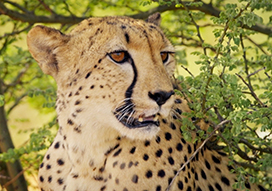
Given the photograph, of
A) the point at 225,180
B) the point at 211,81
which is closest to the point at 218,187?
the point at 225,180

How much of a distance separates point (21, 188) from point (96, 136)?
177 centimetres

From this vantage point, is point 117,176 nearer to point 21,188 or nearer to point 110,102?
point 110,102

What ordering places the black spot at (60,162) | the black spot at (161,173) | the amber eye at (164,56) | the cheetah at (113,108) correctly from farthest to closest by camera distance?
the black spot at (60,162) → the amber eye at (164,56) → the black spot at (161,173) → the cheetah at (113,108)

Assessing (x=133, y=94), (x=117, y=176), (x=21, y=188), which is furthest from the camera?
(x=21, y=188)

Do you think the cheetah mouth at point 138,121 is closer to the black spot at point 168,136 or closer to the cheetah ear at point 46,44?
the black spot at point 168,136

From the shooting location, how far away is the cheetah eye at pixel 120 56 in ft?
Result: 7.76

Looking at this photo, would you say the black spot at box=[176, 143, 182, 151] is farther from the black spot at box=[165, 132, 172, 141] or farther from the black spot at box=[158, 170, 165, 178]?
the black spot at box=[158, 170, 165, 178]

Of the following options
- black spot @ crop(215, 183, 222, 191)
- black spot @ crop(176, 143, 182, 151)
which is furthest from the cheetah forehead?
black spot @ crop(215, 183, 222, 191)

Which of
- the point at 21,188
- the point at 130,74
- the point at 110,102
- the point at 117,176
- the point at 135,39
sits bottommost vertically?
the point at 21,188

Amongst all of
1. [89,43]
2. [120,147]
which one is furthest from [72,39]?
[120,147]

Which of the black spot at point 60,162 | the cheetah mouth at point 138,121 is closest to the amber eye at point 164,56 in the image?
the cheetah mouth at point 138,121

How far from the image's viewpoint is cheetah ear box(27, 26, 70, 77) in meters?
2.46

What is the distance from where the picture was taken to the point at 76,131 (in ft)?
8.10

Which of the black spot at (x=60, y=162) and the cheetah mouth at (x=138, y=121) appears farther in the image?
the black spot at (x=60, y=162)
